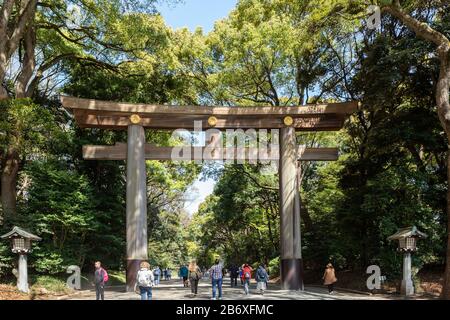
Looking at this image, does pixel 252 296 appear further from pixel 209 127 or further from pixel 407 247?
pixel 209 127

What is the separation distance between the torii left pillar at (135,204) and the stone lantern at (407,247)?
8195 mm

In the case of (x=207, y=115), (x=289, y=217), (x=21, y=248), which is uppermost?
(x=207, y=115)

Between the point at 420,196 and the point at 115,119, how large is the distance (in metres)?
11.2

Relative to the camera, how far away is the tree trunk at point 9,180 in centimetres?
1723

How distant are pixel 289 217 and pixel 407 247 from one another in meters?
3.92

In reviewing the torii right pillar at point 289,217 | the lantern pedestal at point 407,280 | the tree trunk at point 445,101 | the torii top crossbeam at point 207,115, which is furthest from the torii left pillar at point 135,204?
the tree trunk at point 445,101

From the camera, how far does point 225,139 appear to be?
75.4 ft

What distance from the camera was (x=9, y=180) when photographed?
17.5 meters

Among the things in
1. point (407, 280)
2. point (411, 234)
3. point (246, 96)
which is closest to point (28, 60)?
point (246, 96)

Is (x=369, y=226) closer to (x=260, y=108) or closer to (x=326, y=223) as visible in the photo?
(x=326, y=223)

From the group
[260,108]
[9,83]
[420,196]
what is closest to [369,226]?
[420,196]

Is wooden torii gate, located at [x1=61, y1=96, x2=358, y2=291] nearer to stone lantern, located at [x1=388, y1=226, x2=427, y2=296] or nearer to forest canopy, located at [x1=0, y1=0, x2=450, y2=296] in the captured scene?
forest canopy, located at [x1=0, y1=0, x2=450, y2=296]

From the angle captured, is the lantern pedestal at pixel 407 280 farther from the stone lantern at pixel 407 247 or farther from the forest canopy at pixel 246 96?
the forest canopy at pixel 246 96

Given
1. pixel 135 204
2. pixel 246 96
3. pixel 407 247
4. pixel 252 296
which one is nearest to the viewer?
pixel 252 296
